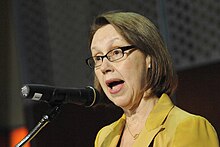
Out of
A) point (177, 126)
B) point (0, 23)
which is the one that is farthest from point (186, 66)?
point (0, 23)

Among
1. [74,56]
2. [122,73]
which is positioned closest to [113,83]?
[122,73]

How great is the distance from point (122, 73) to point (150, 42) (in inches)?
4.2

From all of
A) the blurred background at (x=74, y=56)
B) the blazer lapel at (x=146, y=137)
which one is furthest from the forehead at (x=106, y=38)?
the blurred background at (x=74, y=56)

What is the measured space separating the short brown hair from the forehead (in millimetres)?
11

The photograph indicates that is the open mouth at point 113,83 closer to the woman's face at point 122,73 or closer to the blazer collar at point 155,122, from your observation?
the woman's face at point 122,73

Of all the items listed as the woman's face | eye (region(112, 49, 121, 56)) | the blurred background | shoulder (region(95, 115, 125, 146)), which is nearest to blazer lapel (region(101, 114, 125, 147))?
shoulder (region(95, 115, 125, 146))

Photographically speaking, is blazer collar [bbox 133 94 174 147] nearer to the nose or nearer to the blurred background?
the nose

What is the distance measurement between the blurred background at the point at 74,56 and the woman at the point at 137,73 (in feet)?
2.21

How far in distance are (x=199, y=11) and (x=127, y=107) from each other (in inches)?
43.4

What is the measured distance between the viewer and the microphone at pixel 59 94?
111 cm

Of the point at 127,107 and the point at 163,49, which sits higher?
the point at 163,49

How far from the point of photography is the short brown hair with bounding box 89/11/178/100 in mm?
1189

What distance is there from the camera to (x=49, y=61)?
278 centimetres

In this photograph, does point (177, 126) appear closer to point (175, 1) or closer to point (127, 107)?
point (127, 107)
